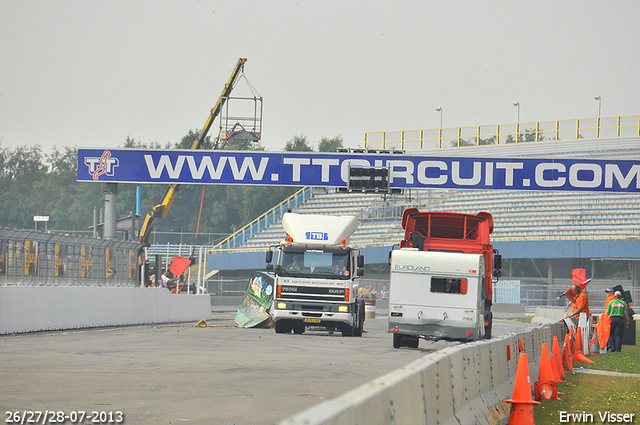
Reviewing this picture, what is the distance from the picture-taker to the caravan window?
2012cm

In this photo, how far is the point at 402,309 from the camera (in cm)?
2020

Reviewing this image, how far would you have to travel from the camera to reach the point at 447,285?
66.2 feet

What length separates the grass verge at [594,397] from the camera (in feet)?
34.0

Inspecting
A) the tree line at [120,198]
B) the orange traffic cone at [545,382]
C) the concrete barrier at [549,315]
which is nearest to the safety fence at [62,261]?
the orange traffic cone at [545,382]

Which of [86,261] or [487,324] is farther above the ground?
[86,261]

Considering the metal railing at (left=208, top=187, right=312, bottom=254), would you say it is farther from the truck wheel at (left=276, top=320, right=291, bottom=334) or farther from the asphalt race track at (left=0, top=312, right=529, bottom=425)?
the asphalt race track at (left=0, top=312, right=529, bottom=425)

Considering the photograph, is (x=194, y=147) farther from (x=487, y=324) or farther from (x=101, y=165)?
(x=487, y=324)

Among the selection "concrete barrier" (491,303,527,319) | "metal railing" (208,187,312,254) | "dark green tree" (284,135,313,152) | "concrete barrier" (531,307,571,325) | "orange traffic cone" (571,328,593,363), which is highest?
"dark green tree" (284,135,313,152)

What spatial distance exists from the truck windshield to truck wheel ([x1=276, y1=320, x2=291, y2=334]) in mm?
1459

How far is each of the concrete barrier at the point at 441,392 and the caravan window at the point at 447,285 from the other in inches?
273

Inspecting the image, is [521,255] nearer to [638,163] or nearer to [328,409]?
[638,163]

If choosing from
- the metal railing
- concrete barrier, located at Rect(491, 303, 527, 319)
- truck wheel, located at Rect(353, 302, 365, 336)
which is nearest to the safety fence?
truck wheel, located at Rect(353, 302, 365, 336)

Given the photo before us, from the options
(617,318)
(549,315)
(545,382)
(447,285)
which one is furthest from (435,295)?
(549,315)

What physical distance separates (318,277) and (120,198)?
89.3 metres
